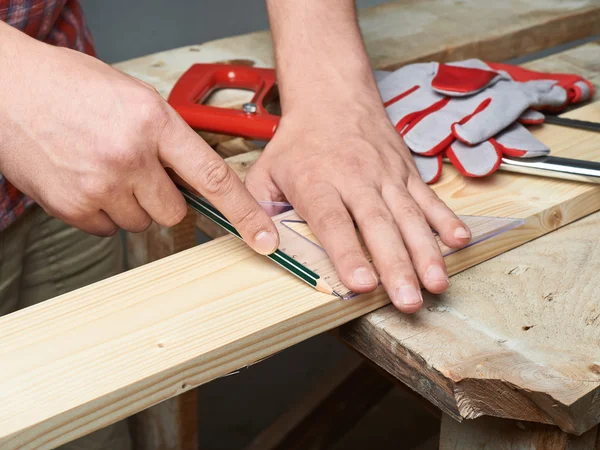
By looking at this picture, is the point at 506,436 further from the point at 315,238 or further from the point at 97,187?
the point at 97,187

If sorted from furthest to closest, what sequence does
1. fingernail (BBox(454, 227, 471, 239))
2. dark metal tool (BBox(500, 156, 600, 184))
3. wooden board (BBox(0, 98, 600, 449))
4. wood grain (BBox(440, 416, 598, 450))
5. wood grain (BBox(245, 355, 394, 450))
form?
1. wood grain (BBox(245, 355, 394, 450))
2. dark metal tool (BBox(500, 156, 600, 184))
3. fingernail (BBox(454, 227, 471, 239))
4. wood grain (BBox(440, 416, 598, 450))
5. wooden board (BBox(0, 98, 600, 449))

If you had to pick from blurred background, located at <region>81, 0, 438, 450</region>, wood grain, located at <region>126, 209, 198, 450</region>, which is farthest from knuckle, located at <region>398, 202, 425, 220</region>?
blurred background, located at <region>81, 0, 438, 450</region>

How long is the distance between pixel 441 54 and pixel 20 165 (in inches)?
39.1

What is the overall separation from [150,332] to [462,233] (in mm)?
382

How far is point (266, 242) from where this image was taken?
33.1 inches

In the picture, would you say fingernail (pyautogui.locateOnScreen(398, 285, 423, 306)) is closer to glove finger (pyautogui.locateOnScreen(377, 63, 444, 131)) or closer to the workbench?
the workbench

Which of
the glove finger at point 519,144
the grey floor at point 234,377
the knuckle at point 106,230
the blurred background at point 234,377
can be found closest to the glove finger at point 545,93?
the glove finger at point 519,144

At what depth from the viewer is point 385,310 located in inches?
33.9

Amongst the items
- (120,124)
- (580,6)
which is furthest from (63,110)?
(580,6)

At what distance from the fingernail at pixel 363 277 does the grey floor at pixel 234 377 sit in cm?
176

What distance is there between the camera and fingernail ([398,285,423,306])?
2.66 feet

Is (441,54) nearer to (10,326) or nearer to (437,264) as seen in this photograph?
(437,264)

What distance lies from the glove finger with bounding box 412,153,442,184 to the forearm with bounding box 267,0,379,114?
0.12 metres

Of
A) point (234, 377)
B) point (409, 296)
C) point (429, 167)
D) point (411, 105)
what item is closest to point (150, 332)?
point (409, 296)
